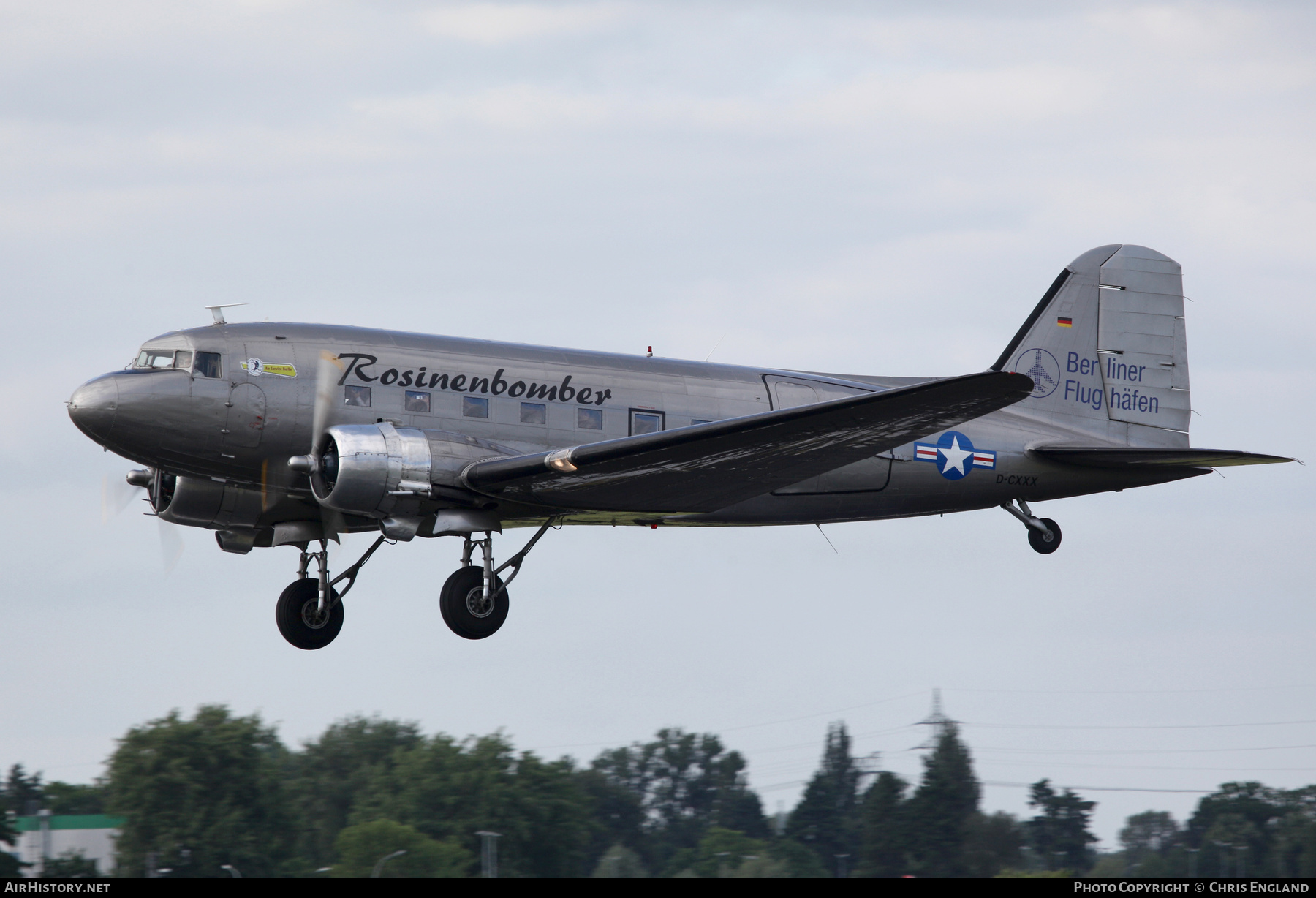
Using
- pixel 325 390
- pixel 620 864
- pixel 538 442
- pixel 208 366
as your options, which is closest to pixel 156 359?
pixel 208 366

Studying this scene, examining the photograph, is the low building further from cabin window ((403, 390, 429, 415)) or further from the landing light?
the landing light

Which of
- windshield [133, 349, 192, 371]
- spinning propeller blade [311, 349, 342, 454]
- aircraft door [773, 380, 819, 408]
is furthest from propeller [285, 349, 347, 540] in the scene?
aircraft door [773, 380, 819, 408]

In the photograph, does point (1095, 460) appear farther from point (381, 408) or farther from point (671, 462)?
point (381, 408)

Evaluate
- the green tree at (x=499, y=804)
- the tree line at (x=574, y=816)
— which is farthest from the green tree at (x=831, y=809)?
the green tree at (x=499, y=804)

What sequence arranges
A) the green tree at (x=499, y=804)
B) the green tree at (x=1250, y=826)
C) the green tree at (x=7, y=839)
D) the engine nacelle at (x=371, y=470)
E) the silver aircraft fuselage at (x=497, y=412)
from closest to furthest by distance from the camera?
the engine nacelle at (x=371, y=470)
the silver aircraft fuselage at (x=497, y=412)
the green tree at (x=7, y=839)
the green tree at (x=499, y=804)
the green tree at (x=1250, y=826)

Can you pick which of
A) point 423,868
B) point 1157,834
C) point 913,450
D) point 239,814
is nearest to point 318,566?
point 913,450

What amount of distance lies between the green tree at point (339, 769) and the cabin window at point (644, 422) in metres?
48.5

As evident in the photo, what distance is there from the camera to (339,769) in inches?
2788

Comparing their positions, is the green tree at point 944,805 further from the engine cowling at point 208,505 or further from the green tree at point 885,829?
the engine cowling at point 208,505

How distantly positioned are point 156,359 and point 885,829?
59.2m

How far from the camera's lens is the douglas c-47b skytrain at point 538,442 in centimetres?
1583

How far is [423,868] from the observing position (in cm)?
4506

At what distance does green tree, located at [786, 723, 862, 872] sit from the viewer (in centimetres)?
8081

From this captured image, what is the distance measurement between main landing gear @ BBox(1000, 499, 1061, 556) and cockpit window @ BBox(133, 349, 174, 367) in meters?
11.1
